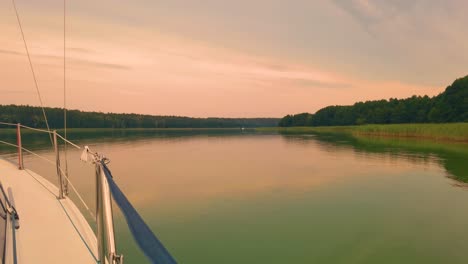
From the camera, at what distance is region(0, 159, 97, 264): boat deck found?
10.4 feet

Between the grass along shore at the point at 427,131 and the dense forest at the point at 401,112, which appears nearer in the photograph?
the grass along shore at the point at 427,131

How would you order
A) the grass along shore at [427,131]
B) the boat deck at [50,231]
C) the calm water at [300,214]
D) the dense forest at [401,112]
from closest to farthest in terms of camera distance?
the boat deck at [50,231]
the calm water at [300,214]
the grass along shore at [427,131]
the dense forest at [401,112]

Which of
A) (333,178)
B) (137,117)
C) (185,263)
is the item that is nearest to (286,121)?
(137,117)

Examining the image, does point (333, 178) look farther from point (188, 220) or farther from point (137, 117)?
point (137, 117)

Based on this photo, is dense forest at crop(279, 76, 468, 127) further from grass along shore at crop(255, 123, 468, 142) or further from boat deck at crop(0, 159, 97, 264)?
boat deck at crop(0, 159, 97, 264)

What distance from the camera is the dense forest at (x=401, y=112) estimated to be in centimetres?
6800

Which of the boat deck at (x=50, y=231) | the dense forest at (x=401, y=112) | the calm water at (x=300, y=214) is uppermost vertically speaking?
the dense forest at (x=401, y=112)

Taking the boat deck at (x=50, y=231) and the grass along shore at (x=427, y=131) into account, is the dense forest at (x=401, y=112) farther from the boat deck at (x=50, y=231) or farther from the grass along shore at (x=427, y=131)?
the boat deck at (x=50, y=231)

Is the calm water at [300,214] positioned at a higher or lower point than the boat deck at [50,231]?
lower

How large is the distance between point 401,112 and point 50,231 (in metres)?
108

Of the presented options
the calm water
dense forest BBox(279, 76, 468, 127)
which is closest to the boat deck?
the calm water

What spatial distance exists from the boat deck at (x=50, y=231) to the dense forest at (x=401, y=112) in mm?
80528

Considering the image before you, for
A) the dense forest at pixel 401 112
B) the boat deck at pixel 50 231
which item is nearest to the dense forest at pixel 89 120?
the dense forest at pixel 401 112

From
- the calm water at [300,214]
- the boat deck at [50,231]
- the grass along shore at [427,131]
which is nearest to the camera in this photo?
the boat deck at [50,231]
